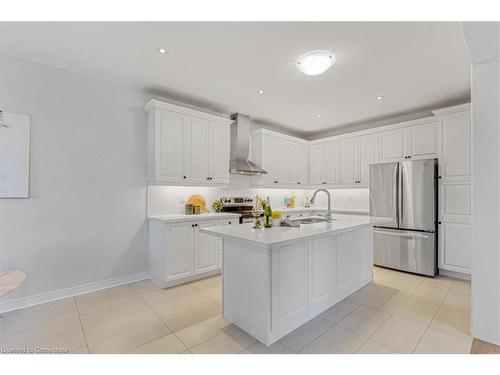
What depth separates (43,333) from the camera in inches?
81.8

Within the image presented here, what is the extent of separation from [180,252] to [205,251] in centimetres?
39

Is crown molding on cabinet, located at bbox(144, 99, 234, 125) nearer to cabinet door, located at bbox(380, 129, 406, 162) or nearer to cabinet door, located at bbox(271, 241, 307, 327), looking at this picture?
cabinet door, located at bbox(271, 241, 307, 327)

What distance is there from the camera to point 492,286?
194 centimetres

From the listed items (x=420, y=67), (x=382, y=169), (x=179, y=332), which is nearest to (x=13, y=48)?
(x=179, y=332)

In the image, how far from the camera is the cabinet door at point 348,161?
15.8ft

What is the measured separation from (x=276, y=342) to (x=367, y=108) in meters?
3.84

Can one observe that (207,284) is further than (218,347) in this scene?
Yes

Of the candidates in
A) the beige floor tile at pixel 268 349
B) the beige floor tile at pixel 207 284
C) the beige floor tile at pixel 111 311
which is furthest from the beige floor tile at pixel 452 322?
the beige floor tile at pixel 111 311

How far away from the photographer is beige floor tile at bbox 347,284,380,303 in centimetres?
276

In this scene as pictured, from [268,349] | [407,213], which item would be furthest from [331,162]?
[268,349]

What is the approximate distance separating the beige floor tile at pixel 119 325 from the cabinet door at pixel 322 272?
4.99 ft

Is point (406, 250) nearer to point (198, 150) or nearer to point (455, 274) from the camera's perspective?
point (455, 274)
